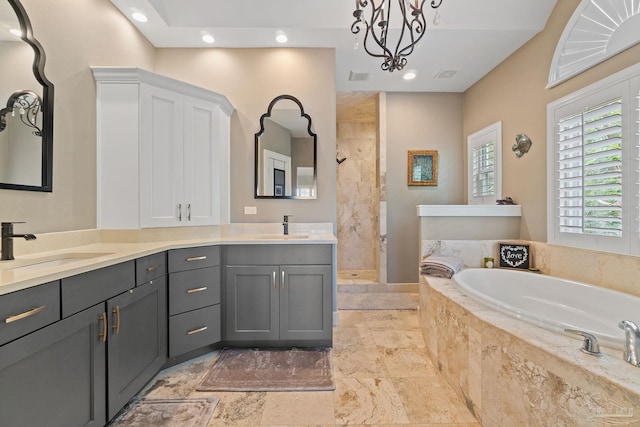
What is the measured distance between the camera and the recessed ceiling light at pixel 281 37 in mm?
2588

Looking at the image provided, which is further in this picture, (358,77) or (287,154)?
(358,77)

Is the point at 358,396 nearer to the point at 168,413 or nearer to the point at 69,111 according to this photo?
the point at 168,413

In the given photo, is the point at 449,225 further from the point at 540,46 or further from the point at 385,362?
the point at 540,46

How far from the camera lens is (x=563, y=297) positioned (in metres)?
2.09

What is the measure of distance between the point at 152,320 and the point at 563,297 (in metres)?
3.11

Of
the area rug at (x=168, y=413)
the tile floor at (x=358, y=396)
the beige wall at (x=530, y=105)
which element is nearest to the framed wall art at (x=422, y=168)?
the beige wall at (x=530, y=105)

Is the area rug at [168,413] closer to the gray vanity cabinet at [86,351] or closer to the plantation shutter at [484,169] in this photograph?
the gray vanity cabinet at [86,351]

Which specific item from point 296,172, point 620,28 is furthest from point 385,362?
point 620,28

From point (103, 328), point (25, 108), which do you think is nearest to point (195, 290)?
point (103, 328)

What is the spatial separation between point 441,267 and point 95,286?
246 cm

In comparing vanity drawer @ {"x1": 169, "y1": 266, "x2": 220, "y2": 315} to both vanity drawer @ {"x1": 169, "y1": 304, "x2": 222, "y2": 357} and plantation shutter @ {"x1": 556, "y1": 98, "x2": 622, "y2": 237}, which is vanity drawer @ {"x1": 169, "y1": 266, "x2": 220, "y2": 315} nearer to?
vanity drawer @ {"x1": 169, "y1": 304, "x2": 222, "y2": 357}

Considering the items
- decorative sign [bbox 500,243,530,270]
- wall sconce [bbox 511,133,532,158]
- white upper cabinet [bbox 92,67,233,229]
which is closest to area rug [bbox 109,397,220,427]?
white upper cabinet [bbox 92,67,233,229]

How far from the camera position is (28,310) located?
103 cm

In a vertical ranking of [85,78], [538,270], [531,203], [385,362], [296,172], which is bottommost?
[385,362]
